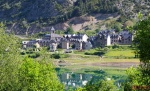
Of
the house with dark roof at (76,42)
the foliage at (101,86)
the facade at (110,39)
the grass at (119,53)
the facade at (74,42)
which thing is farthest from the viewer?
the facade at (74,42)

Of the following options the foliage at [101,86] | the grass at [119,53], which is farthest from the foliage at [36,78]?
the grass at [119,53]

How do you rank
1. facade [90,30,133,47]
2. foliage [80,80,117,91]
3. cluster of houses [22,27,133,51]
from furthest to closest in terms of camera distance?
1. cluster of houses [22,27,133,51]
2. facade [90,30,133,47]
3. foliage [80,80,117,91]

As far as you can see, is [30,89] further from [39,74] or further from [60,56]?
[60,56]

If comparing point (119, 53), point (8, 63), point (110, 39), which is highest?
point (110, 39)

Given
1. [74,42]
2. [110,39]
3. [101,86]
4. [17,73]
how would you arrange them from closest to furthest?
[101,86], [17,73], [110,39], [74,42]

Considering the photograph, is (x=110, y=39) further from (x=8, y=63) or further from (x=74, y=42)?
(x=8, y=63)

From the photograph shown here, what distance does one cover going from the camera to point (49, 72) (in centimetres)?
3347

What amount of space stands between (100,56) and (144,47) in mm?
115415

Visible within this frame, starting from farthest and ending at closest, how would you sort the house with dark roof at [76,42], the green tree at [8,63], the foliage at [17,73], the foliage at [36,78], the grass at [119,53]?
1. the house with dark roof at [76,42]
2. the grass at [119,53]
3. the foliage at [36,78]
4. the foliage at [17,73]
5. the green tree at [8,63]

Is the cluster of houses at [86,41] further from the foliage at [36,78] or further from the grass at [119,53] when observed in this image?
the foliage at [36,78]

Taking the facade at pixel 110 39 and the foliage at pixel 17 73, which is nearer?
the foliage at pixel 17 73

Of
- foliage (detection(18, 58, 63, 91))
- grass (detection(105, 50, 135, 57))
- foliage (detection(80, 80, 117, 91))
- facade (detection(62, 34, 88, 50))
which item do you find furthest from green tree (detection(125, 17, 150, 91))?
facade (detection(62, 34, 88, 50))

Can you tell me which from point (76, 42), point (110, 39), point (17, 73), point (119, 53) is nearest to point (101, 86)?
point (17, 73)

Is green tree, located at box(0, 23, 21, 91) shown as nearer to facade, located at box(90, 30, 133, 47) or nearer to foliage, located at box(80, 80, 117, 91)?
foliage, located at box(80, 80, 117, 91)
